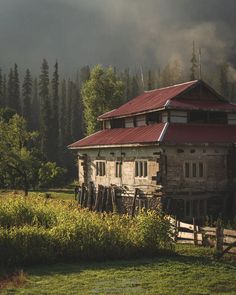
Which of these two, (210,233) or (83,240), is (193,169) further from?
(83,240)

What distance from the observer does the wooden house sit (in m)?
33.3

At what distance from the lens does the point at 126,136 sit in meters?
38.0

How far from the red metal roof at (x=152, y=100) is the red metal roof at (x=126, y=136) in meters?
1.37

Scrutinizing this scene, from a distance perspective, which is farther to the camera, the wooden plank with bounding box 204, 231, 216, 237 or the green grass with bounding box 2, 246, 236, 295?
the wooden plank with bounding box 204, 231, 216, 237

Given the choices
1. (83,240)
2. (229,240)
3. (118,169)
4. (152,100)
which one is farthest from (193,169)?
(83,240)

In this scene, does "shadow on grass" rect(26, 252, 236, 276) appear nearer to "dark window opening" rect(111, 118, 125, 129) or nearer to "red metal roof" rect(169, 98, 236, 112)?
"red metal roof" rect(169, 98, 236, 112)

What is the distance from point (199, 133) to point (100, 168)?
32.0 ft

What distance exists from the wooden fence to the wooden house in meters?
6.88

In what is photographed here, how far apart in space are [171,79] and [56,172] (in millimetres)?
60994

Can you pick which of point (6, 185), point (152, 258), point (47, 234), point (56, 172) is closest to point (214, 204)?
point (152, 258)

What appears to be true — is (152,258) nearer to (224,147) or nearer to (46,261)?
(46,261)

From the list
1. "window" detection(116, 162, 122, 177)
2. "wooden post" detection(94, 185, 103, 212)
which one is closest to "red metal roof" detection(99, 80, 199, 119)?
"window" detection(116, 162, 122, 177)

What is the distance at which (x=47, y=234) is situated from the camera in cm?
2141

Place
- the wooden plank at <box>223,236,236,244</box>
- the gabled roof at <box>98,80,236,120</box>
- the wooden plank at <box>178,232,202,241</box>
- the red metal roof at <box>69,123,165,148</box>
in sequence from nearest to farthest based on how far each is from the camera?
the wooden plank at <box>223,236,236,244</box> → the wooden plank at <box>178,232,202,241</box> → the red metal roof at <box>69,123,165,148</box> → the gabled roof at <box>98,80,236,120</box>
